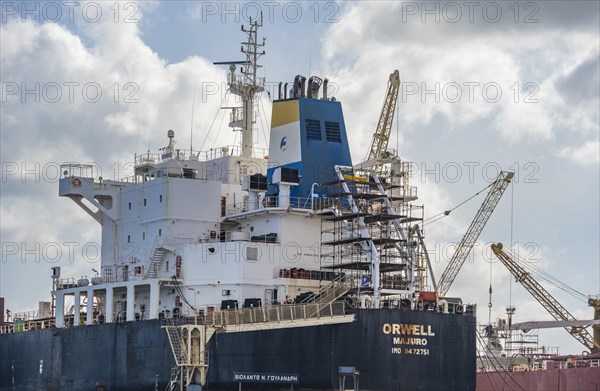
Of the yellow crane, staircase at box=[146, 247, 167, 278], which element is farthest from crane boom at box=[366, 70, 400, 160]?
staircase at box=[146, 247, 167, 278]

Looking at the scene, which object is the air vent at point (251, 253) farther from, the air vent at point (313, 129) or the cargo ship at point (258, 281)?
the air vent at point (313, 129)

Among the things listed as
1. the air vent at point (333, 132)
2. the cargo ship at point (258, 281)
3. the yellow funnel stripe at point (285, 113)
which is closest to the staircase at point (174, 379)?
the cargo ship at point (258, 281)

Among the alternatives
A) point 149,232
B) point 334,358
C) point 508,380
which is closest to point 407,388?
point 334,358

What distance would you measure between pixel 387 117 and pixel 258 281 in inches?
853

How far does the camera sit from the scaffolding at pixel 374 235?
54.2 metres

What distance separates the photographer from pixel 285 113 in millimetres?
59562

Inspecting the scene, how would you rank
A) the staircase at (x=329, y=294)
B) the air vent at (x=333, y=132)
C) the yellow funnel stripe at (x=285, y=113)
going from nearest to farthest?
the staircase at (x=329, y=294)
the yellow funnel stripe at (x=285, y=113)
the air vent at (x=333, y=132)

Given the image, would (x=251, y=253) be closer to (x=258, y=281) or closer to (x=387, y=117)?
(x=258, y=281)

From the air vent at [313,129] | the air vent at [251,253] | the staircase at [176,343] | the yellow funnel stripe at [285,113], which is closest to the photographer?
the staircase at [176,343]

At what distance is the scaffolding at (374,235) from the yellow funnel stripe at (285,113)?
3737 millimetres

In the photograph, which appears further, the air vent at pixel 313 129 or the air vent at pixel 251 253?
the air vent at pixel 313 129

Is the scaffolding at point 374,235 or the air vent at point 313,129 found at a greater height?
the air vent at point 313,129

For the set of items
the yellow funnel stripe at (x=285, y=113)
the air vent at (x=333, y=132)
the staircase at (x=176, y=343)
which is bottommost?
the staircase at (x=176, y=343)

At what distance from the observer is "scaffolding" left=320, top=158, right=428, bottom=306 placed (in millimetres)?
54250
